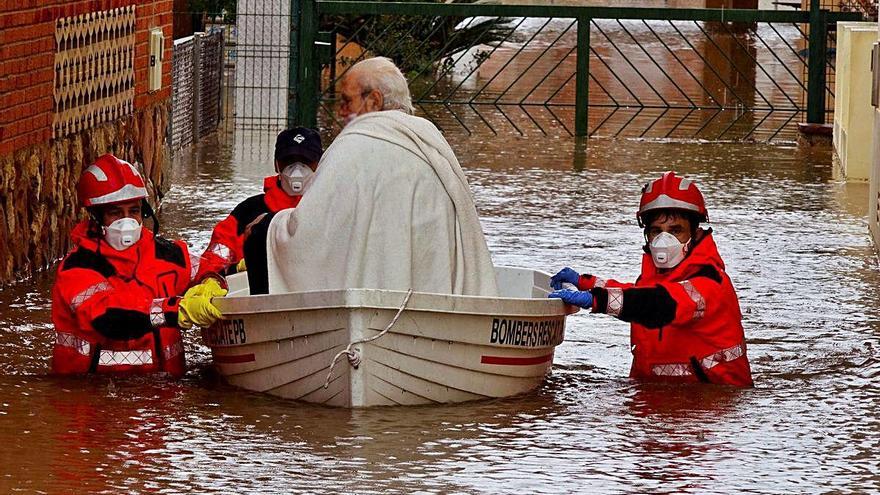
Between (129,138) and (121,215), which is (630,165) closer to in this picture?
(129,138)

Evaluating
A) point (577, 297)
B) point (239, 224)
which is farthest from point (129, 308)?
point (577, 297)

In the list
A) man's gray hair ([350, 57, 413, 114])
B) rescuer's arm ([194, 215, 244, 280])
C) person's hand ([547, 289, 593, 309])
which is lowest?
person's hand ([547, 289, 593, 309])

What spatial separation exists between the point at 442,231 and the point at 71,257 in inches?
64.2

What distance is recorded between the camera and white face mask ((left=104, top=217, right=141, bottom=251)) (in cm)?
796

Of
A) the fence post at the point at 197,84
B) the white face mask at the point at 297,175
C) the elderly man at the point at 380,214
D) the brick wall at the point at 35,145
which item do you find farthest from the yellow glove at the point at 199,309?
the fence post at the point at 197,84

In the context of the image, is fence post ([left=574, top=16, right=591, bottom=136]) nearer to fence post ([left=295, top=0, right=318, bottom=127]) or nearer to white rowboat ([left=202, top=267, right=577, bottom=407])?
fence post ([left=295, top=0, right=318, bottom=127])

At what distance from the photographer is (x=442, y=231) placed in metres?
7.71

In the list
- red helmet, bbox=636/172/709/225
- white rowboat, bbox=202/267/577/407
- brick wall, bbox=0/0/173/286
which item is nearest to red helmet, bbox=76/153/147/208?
white rowboat, bbox=202/267/577/407

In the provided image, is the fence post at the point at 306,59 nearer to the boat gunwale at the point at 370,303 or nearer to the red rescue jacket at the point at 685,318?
the red rescue jacket at the point at 685,318

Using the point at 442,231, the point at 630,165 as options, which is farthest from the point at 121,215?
the point at 630,165

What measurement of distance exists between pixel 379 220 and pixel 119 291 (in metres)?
1.20

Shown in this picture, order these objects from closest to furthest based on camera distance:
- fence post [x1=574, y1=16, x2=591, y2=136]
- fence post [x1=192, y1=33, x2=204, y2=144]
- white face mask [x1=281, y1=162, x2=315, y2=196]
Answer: white face mask [x1=281, y1=162, x2=315, y2=196] → fence post [x1=192, y1=33, x2=204, y2=144] → fence post [x1=574, y1=16, x2=591, y2=136]

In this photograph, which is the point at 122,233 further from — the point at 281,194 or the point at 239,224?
the point at 281,194

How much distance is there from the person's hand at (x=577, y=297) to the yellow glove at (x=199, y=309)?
1.45 m
